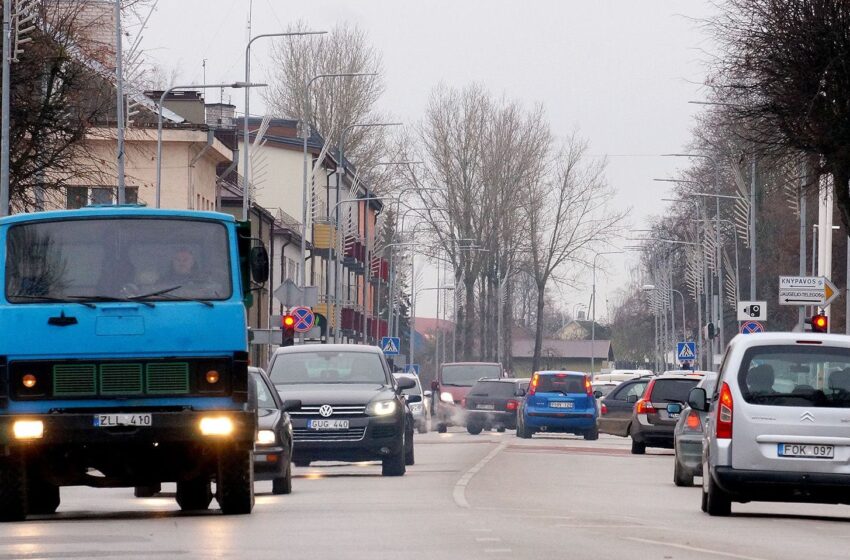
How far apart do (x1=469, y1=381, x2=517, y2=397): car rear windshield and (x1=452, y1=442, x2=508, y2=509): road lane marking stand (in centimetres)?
1698

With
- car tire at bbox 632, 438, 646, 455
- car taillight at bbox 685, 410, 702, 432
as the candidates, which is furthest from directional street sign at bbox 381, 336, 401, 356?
car taillight at bbox 685, 410, 702, 432

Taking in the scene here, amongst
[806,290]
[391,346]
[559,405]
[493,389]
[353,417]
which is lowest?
[559,405]

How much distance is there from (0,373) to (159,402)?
1.30 m

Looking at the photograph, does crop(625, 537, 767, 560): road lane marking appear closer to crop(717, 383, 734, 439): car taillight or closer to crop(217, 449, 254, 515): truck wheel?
crop(717, 383, 734, 439): car taillight

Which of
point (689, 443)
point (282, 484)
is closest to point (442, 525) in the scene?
point (282, 484)

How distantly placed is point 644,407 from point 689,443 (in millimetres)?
11775

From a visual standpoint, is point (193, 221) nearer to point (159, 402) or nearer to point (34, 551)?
point (159, 402)

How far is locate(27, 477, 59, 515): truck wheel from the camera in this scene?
18375 mm

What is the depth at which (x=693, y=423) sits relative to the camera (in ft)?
80.1

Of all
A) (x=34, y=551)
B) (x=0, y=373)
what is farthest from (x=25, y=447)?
(x=34, y=551)

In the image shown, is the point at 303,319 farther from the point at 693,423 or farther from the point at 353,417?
the point at 693,423

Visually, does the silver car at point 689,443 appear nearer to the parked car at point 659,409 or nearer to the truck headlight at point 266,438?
the truck headlight at point 266,438

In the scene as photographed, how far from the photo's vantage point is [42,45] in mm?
35969

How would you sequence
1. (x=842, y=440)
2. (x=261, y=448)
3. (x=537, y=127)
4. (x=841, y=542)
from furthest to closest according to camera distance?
1. (x=537, y=127)
2. (x=261, y=448)
3. (x=842, y=440)
4. (x=841, y=542)
